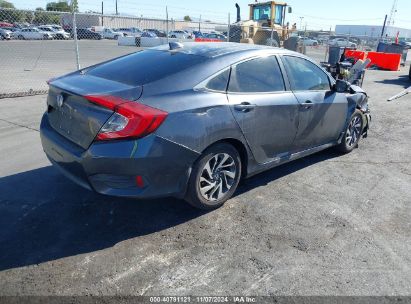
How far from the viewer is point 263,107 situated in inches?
150

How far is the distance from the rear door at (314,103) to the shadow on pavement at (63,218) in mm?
1033

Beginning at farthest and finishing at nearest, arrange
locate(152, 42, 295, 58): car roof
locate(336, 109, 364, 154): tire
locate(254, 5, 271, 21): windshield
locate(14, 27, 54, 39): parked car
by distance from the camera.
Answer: locate(14, 27, 54, 39): parked car < locate(254, 5, 271, 21): windshield < locate(336, 109, 364, 154): tire < locate(152, 42, 295, 58): car roof

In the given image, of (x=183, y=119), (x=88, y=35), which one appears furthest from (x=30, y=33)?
(x=183, y=119)

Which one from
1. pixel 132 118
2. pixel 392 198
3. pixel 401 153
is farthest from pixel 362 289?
pixel 401 153

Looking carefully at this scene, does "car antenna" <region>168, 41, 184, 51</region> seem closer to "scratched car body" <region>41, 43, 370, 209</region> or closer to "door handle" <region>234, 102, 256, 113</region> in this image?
"scratched car body" <region>41, 43, 370, 209</region>

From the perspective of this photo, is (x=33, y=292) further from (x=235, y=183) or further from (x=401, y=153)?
(x=401, y=153)

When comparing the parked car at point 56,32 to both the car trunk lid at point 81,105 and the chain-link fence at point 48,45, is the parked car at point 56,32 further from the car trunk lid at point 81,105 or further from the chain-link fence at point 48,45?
the car trunk lid at point 81,105

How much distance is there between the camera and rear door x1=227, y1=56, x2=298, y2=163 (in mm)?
3635

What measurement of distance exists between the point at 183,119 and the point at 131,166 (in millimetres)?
596

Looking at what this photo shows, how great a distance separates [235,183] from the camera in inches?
151

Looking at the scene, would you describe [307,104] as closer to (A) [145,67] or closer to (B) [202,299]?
(A) [145,67]

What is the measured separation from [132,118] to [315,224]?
6.77 feet

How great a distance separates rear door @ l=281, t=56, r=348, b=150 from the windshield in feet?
51.3

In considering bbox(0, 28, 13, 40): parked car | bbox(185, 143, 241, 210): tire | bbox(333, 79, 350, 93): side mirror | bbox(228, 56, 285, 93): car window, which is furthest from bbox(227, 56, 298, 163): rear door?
bbox(0, 28, 13, 40): parked car
